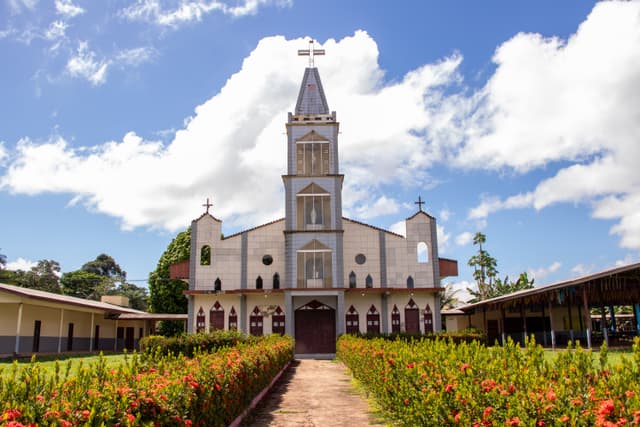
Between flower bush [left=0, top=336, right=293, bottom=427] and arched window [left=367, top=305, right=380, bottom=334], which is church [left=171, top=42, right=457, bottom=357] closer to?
arched window [left=367, top=305, right=380, bottom=334]

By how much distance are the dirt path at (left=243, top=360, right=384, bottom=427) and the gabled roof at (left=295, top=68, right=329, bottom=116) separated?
59.9 feet

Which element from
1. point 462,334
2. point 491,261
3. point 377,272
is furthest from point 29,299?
point 491,261

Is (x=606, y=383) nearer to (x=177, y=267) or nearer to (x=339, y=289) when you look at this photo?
(x=339, y=289)

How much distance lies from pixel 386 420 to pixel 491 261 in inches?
2147

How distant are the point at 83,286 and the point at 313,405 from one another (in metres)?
69.2

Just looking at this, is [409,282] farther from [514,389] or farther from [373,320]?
[514,389]

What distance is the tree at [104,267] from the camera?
90312 mm

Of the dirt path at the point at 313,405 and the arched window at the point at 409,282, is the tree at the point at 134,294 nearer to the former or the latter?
the arched window at the point at 409,282

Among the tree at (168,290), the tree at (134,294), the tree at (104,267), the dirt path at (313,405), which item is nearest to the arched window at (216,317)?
the dirt path at (313,405)

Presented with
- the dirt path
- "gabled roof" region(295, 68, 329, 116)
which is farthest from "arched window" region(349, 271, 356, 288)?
the dirt path

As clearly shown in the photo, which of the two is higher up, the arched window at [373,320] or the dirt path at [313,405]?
the arched window at [373,320]

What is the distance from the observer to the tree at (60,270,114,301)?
7019 centimetres

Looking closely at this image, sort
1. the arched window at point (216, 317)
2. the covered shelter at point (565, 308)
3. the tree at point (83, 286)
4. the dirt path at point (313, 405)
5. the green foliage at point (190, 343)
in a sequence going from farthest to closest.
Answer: the tree at point (83, 286) < the arched window at point (216, 317) < the covered shelter at point (565, 308) < the green foliage at point (190, 343) < the dirt path at point (313, 405)

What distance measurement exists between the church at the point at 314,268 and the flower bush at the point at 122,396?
20786 mm
